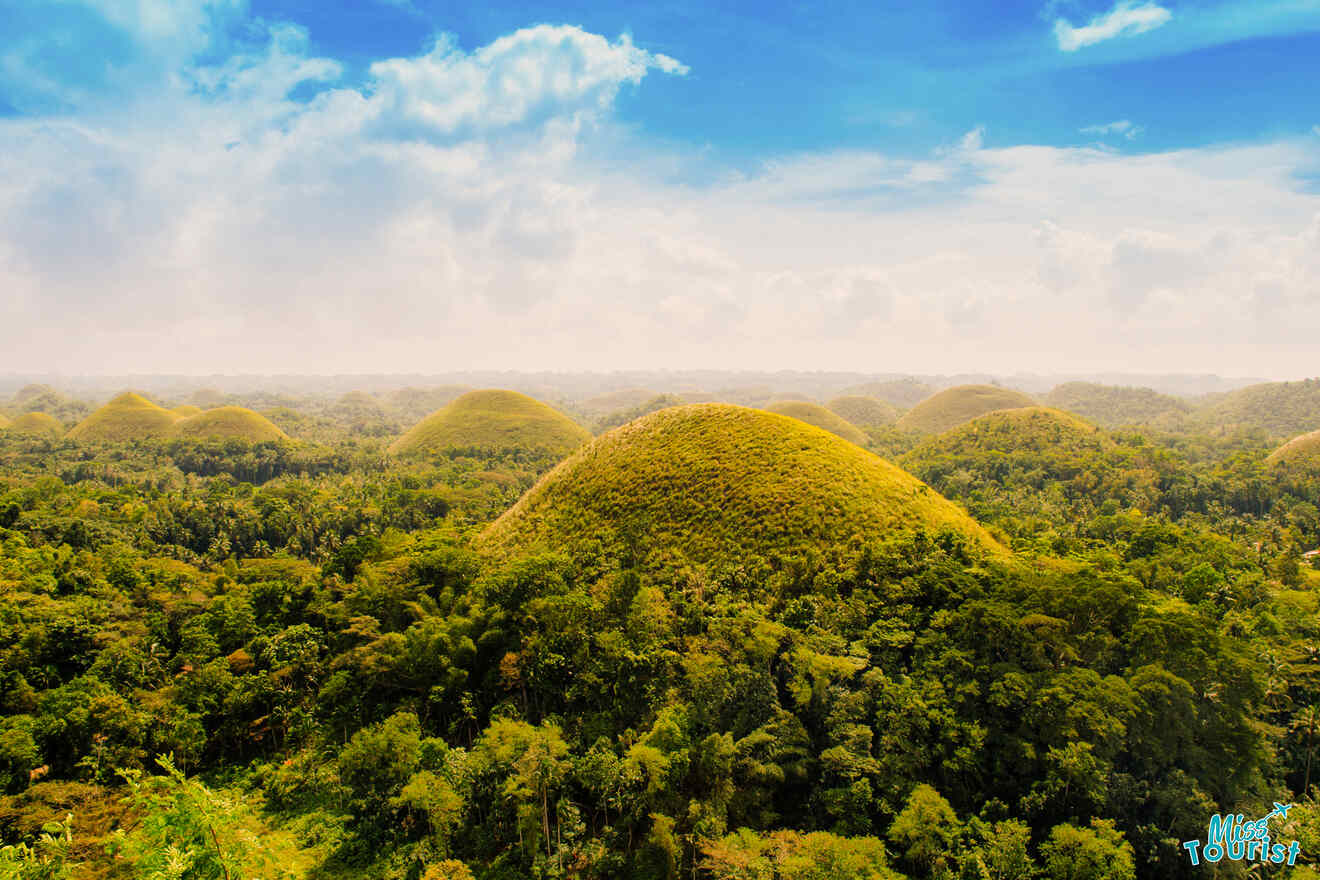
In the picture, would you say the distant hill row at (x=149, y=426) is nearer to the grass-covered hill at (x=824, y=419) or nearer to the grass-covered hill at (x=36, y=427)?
the grass-covered hill at (x=36, y=427)

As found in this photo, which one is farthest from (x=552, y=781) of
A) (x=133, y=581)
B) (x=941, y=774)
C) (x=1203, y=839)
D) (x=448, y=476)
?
(x=448, y=476)

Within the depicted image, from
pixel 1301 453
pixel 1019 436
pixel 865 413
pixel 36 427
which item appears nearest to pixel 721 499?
pixel 1019 436

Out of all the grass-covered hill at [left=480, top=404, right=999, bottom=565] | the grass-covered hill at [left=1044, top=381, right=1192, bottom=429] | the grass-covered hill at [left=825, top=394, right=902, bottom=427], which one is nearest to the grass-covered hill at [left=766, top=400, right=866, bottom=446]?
the grass-covered hill at [left=825, top=394, right=902, bottom=427]

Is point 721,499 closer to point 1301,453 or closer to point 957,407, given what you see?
point 1301,453

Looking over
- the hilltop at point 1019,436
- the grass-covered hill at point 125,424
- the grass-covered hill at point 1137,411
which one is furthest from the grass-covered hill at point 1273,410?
the grass-covered hill at point 125,424

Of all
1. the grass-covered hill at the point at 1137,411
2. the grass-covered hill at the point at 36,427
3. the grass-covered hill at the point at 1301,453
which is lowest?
the grass-covered hill at the point at 36,427

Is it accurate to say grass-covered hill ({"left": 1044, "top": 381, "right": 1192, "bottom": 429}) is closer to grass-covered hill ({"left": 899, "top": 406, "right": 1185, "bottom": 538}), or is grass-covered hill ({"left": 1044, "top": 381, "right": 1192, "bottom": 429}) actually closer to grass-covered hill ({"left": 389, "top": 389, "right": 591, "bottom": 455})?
grass-covered hill ({"left": 899, "top": 406, "right": 1185, "bottom": 538})
